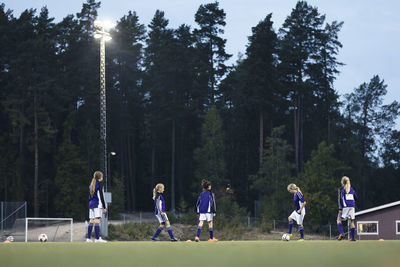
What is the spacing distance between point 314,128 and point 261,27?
694 inches

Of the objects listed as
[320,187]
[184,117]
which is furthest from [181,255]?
[184,117]

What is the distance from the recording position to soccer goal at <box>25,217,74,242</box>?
32.8 m

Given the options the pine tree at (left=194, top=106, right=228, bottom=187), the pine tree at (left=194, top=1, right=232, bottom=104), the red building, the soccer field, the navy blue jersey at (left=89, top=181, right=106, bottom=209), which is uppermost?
the pine tree at (left=194, top=1, right=232, bottom=104)

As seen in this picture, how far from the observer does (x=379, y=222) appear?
5247cm

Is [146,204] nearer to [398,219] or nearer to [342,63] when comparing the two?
[342,63]

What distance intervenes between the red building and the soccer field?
142 feet

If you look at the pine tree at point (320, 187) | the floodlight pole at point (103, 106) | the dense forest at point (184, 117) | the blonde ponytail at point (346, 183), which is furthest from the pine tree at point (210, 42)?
the blonde ponytail at point (346, 183)

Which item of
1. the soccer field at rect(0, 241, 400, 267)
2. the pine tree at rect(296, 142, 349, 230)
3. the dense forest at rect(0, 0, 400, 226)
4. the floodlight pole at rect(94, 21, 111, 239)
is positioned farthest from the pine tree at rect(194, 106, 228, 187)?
the soccer field at rect(0, 241, 400, 267)

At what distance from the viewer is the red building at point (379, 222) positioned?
5194 centimetres

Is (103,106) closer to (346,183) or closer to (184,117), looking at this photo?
(346,183)

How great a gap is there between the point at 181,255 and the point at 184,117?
6973cm

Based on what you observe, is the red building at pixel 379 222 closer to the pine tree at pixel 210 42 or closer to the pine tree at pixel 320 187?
the pine tree at pixel 320 187

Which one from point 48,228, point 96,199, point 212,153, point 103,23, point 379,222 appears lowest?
point 379,222

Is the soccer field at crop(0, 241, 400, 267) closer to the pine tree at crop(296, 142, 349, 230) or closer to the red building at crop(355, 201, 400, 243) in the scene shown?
the red building at crop(355, 201, 400, 243)
